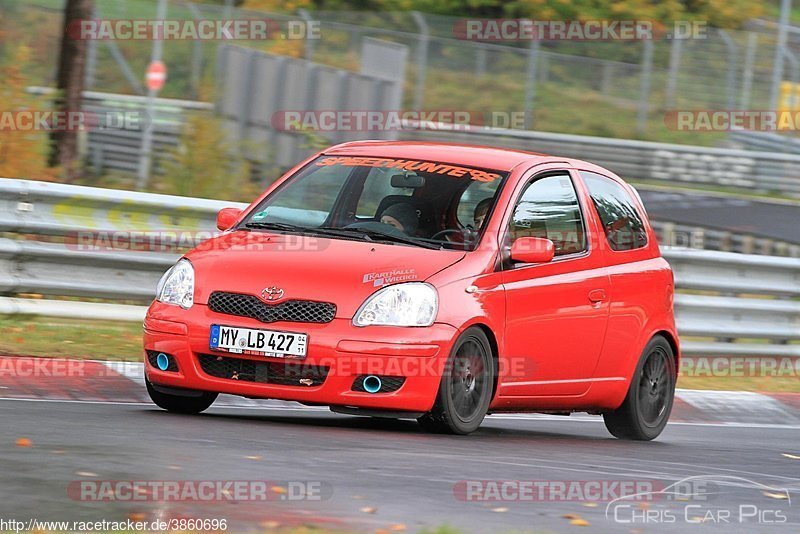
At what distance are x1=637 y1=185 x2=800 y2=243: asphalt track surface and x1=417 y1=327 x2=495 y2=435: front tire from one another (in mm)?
16249

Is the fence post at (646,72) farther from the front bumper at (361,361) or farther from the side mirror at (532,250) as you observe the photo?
the front bumper at (361,361)

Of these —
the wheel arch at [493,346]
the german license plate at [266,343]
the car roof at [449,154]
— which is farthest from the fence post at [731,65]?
the german license plate at [266,343]

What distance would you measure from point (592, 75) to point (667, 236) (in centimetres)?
627

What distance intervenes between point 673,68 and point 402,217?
2036 centimetres

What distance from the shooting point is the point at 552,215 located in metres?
9.76

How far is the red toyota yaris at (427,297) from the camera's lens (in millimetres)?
8297

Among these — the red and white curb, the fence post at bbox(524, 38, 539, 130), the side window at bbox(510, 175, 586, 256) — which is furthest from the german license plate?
the fence post at bbox(524, 38, 539, 130)

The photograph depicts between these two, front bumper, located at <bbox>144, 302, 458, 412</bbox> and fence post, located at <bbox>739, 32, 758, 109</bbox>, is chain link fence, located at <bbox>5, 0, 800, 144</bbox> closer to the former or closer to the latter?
fence post, located at <bbox>739, 32, 758, 109</bbox>

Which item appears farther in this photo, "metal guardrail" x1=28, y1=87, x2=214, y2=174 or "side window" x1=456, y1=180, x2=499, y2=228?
"metal guardrail" x1=28, y1=87, x2=214, y2=174

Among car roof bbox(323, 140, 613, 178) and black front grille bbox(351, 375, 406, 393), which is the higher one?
car roof bbox(323, 140, 613, 178)

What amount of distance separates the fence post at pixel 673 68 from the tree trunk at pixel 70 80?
1266cm

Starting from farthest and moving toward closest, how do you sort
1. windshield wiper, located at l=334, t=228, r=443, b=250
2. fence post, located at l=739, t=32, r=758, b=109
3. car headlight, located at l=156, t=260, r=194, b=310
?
fence post, located at l=739, t=32, r=758, b=109 → windshield wiper, located at l=334, t=228, r=443, b=250 → car headlight, located at l=156, t=260, r=194, b=310

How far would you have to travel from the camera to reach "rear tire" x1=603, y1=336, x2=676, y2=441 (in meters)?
10.4

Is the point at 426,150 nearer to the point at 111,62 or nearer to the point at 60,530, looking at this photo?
the point at 60,530
